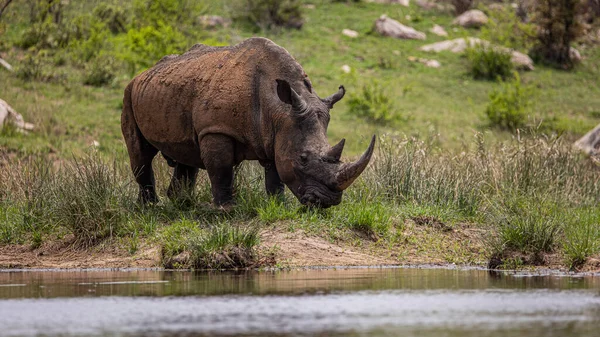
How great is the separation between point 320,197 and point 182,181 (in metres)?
2.47

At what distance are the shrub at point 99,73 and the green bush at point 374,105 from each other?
23.6 ft

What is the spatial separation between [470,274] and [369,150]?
1.93 metres

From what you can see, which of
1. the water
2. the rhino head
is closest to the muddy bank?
the rhino head

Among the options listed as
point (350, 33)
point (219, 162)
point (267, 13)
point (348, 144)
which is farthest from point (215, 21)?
point (219, 162)

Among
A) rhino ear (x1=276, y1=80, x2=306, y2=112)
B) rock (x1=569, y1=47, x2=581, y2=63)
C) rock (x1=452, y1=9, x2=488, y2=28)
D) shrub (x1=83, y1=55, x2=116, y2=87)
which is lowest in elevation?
rhino ear (x1=276, y1=80, x2=306, y2=112)

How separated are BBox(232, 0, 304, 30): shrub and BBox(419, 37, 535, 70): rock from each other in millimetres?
5401

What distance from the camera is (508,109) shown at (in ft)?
98.1

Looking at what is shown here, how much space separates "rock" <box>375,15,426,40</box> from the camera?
40.2 m

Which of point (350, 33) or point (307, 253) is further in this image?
point (350, 33)

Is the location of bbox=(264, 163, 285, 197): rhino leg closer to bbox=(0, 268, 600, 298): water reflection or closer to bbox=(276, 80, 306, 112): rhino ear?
bbox=(276, 80, 306, 112): rhino ear

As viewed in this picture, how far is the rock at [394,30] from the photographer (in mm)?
40219

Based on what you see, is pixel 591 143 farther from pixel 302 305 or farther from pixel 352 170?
pixel 302 305

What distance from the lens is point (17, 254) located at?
12.4m

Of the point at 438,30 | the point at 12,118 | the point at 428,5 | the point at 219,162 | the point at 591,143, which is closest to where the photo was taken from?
the point at 219,162
